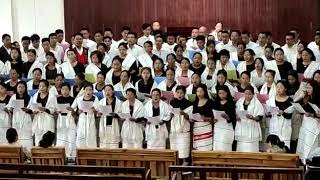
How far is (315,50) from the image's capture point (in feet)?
37.4

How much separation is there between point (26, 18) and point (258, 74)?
20.3 ft

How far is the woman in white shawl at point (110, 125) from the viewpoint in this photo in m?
9.41

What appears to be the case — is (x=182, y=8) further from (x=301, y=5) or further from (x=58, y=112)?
(x=58, y=112)

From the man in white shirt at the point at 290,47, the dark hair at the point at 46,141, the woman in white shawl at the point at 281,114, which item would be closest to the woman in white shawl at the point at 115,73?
the dark hair at the point at 46,141

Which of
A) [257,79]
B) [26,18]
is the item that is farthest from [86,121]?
[26,18]

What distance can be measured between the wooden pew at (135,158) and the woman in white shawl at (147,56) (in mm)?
2964

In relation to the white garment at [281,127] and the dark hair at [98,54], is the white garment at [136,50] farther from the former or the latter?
the white garment at [281,127]

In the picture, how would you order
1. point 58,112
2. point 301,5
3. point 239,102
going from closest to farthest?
point 239,102, point 58,112, point 301,5

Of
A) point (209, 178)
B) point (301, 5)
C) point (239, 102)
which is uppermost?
A: point (301, 5)

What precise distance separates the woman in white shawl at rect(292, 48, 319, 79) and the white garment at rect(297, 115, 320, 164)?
1.17 meters

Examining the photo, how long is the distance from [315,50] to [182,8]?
14.8 feet

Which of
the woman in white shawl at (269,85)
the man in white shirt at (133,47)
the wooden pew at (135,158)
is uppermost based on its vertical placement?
the man in white shirt at (133,47)

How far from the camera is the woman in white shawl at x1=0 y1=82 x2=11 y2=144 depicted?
388 inches

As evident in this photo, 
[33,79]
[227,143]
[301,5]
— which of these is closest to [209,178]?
[227,143]
